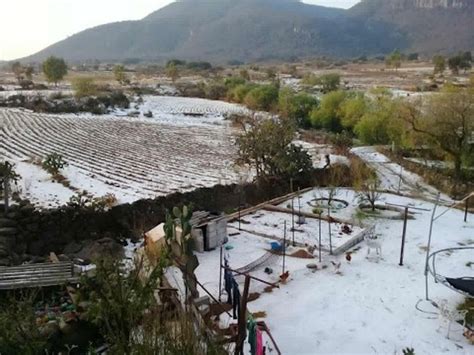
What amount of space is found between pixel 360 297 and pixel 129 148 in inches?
778

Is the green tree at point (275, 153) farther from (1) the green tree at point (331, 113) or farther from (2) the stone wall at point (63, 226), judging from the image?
(1) the green tree at point (331, 113)

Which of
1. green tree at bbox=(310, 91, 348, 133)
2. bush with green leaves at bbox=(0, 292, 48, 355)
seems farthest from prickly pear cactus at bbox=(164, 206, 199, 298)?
green tree at bbox=(310, 91, 348, 133)

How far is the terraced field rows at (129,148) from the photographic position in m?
20.6

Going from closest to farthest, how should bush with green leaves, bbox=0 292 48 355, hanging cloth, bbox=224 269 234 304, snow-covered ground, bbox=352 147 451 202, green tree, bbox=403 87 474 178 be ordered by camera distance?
bush with green leaves, bbox=0 292 48 355 → hanging cloth, bbox=224 269 234 304 → snow-covered ground, bbox=352 147 451 202 → green tree, bbox=403 87 474 178

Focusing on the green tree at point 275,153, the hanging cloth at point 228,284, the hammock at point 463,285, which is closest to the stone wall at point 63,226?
the hanging cloth at point 228,284

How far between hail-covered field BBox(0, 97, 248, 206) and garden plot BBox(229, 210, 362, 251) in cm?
440

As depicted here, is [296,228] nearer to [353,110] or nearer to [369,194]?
[369,194]

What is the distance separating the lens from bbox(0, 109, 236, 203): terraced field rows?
→ 20.6 meters

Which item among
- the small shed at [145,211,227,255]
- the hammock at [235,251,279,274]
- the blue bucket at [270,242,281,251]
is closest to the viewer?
the hammock at [235,251,279,274]

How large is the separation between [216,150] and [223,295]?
60.8 ft

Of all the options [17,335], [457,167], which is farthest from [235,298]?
[457,167]

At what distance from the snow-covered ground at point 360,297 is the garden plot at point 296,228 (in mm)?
241

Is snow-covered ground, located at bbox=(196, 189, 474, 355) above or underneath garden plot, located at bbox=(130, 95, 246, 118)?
above

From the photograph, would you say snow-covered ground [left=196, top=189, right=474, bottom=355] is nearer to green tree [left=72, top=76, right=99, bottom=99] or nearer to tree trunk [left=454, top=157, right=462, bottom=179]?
tree trunk [left=454, top=157, right=462, bottom=179]
